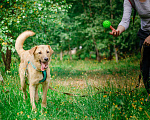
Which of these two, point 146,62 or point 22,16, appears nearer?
point 146,62

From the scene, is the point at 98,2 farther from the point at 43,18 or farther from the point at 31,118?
the point at 31,118

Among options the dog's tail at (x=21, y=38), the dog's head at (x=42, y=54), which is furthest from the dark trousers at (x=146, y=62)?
the dog's tail at (x=21, y=38)

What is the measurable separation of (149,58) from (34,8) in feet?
14.1

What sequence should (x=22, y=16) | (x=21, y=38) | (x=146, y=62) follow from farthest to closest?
(x=22, y=16)
(x=21, y=38)
(x=146, y=62)

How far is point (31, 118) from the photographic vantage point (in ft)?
9.00

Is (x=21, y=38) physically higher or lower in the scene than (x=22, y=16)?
lower

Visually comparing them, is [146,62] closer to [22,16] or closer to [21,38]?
[21,38]

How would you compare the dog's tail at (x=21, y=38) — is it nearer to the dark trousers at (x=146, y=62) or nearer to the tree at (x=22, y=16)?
the tree at (x=22, y=16)

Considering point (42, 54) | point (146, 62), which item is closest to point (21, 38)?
point (42, 54)

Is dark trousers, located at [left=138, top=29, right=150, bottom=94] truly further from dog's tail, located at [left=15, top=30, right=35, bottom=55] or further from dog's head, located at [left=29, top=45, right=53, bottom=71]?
dog's tail, located at [left=15, top=30, right=35, bottom=55]

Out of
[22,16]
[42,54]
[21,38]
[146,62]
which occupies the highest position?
[22,16]

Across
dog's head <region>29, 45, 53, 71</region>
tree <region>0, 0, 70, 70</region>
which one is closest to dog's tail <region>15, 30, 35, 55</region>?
dog's head <region>29, 45, 53, 71</region>

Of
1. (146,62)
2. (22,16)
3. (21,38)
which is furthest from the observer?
(22,16)

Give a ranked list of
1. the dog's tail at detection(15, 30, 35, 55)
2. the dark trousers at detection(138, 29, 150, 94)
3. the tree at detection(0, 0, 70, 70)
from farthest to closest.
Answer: the tree at detection(0, 0, 70, 70) < the dog's tail at detection(15, 30, 35, 55) < the dark trousers at detection(138, 29, 150, 94)
